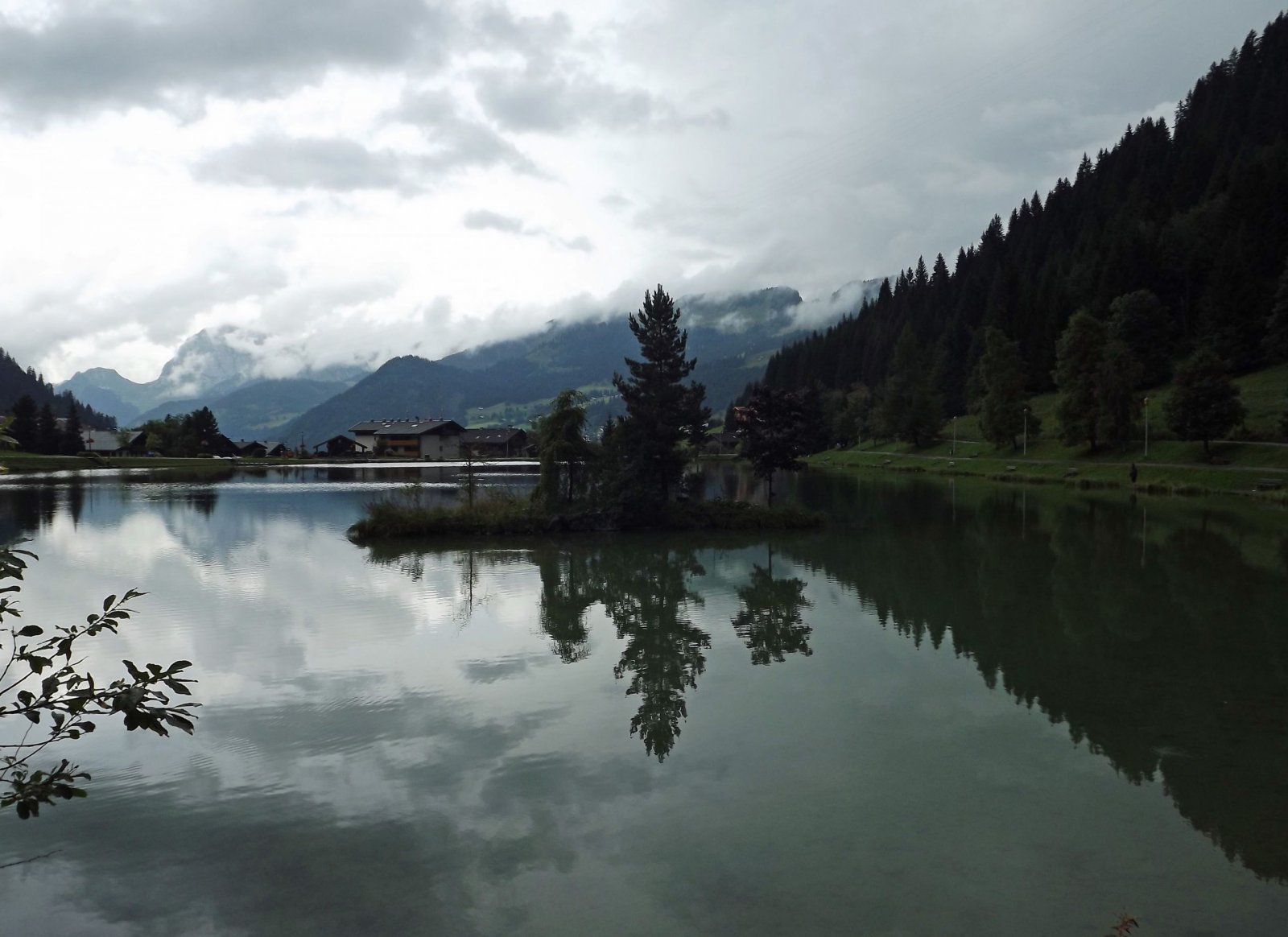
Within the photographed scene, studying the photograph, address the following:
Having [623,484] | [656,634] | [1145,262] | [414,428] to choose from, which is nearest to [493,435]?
[414,428]

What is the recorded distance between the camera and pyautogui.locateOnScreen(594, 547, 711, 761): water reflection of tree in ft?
42.4

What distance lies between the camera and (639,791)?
33.2ft

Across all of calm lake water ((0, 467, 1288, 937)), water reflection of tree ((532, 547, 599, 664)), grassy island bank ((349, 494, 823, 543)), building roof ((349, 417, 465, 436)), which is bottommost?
water reflection of tree ((532, 547, 599, 664))

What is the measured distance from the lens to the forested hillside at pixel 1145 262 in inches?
3127

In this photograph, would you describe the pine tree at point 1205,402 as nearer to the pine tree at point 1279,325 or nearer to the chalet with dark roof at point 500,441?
the pine tree at point 1279,325

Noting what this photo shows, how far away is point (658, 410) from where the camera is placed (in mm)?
40344

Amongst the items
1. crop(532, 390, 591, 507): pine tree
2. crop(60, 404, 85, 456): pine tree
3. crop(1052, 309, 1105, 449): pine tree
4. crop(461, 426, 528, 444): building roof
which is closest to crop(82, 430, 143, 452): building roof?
crop(60, 404, 85, 456): pine tree

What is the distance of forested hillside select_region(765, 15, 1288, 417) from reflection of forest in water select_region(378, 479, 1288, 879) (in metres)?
47.1

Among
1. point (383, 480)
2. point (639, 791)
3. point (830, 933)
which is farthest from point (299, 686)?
point (383, 480)

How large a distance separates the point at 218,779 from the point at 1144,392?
281ft

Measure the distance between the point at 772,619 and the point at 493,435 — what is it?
160 metres

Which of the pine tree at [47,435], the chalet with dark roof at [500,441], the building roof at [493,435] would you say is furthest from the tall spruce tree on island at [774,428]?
the building roof at [493,435]

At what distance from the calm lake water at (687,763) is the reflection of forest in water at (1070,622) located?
0.10 meters

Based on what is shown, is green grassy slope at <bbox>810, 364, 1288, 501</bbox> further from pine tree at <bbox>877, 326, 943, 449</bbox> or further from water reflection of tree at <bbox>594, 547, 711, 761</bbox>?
water reflection of tree at <bbox>594, 547, 711, 761</bbox>
